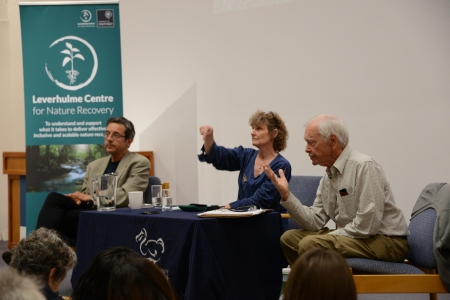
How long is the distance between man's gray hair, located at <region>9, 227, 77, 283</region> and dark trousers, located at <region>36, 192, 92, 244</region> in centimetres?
198

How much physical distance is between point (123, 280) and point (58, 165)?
12.4ft

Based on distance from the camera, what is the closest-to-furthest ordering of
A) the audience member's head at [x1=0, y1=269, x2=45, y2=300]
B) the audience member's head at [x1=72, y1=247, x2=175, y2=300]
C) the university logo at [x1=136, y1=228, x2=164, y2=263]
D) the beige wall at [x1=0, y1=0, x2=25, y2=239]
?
1. the audience member's head at [x1=0, y1=269, x2=45, y2=300]
2. the audience member's head at [x1=72, y1=247, x2=175, y2=300]
3. the university logo at [x1=136, y1=228, x2=164, y2=263]
4. the beige wall at [x1=0, y1=0, x2=25, y2=239]

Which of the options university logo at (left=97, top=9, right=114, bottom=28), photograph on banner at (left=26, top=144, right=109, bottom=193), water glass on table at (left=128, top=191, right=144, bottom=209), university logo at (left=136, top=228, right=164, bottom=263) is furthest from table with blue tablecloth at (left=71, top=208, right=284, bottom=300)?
university logo at (left=97, top=9, right=114, bottom=28)

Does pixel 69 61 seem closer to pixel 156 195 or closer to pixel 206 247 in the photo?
pixel 156 195

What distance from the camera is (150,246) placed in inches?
122

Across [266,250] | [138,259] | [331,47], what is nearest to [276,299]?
[266,250]

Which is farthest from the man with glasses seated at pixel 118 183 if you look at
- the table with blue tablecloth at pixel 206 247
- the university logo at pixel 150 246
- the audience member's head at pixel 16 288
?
the audience member's head at pixel 16 288

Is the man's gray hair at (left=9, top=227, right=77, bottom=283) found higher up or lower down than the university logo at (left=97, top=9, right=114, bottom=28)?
lower down

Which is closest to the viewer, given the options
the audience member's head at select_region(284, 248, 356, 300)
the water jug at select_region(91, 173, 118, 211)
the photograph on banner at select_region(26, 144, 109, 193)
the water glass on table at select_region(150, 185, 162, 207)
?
the audience member's head at select_region(284, 248, 356, 300)

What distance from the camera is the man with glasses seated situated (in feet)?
12.9

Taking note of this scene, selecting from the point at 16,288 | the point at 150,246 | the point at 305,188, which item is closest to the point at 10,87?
the point at 305,188

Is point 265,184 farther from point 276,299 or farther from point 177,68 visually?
point 177,68

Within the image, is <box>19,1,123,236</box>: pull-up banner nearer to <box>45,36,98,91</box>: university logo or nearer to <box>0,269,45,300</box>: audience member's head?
<box>45,36,98,91</box>: university logo

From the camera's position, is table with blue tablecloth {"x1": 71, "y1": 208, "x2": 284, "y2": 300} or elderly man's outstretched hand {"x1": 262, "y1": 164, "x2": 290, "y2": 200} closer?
table with blue tablecloth {"x1": 71, "y1": 208, "x2": 284, "y2": 300}
